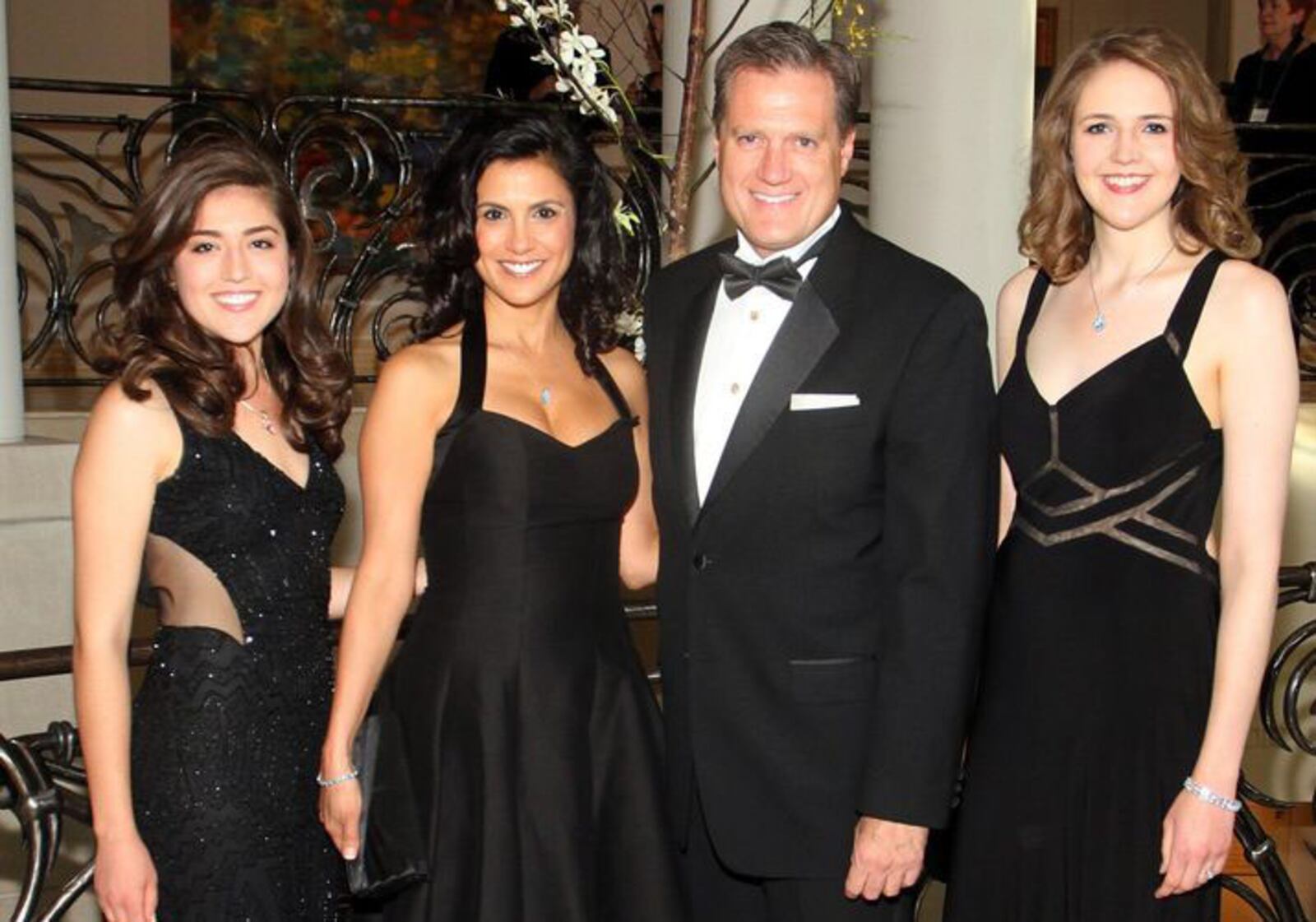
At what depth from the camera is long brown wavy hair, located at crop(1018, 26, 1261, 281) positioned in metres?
2.72

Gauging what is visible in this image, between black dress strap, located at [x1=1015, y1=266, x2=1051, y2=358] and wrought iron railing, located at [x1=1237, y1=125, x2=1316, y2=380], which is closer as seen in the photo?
black dress strap, located at [x1=1015, y1=266, x2=1051, y2=358]

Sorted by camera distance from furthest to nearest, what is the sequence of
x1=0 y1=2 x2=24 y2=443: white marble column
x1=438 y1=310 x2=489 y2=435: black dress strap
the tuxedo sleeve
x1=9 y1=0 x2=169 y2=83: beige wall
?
x1=9 y1=0 x2=169 y2=83: beige wall → x1=0 y1=2 x2=24 y2=443: white marble column → x1=438 y1=310 x2=489 y2=435: black dress strap → the tuxedo sleeve

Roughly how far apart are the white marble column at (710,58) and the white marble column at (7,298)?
75.2 inches

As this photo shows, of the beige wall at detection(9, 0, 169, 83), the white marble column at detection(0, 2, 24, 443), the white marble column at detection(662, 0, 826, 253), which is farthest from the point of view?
the beige wall at detection(9, 0, 169, 83)

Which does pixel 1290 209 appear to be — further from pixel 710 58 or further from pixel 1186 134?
pixel 1186 134

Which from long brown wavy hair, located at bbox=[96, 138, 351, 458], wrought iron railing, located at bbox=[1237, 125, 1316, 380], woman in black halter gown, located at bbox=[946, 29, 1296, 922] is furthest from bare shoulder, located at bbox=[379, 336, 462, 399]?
wrought iron railing, located at bbox=[1237, 125, 1316, 380]

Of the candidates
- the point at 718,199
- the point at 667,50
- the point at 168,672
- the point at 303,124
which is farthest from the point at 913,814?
the point at 303,124

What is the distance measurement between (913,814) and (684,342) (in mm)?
843

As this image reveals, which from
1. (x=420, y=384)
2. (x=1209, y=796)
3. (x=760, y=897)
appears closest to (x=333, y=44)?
(x=420, y=384)

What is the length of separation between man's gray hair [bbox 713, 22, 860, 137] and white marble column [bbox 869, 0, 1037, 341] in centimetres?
257

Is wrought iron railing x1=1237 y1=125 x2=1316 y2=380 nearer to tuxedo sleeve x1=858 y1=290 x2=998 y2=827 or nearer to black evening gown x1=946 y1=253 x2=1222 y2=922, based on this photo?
black evening gown x1=946 y1=253 x2=1222 y2=922

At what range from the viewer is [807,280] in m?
2.77

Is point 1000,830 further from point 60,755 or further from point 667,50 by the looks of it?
point 667,50

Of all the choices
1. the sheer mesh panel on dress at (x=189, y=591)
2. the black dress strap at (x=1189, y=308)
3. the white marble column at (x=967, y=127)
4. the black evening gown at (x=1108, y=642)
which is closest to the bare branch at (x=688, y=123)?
the black evening gown at (x=1108, y=642)
